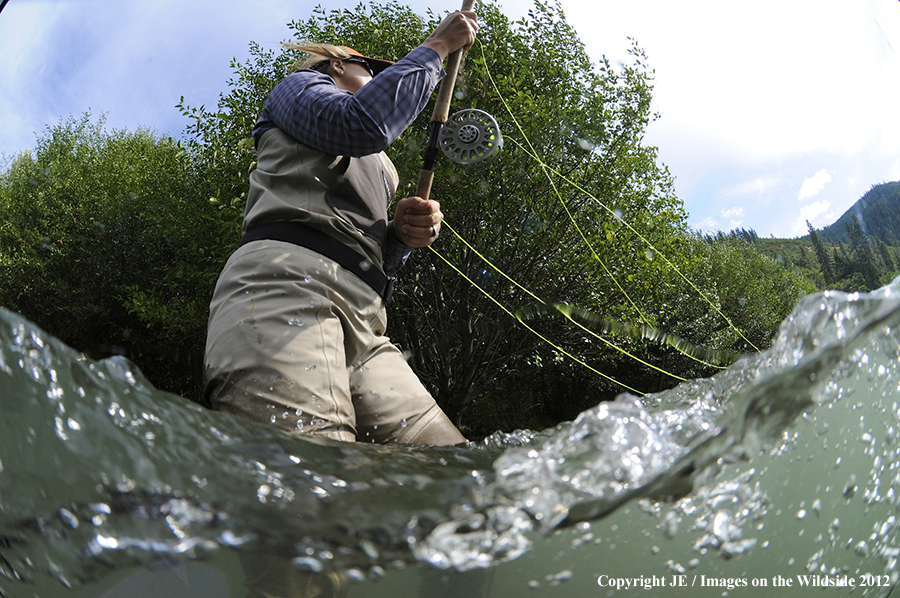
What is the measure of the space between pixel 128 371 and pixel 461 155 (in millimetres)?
497

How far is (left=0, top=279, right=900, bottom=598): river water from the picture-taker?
0.31 m

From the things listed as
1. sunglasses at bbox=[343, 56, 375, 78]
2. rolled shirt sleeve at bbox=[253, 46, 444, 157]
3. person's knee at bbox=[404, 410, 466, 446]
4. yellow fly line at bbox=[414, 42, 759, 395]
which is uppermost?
sunglasses at bbox=[343, 56, 375, 78]

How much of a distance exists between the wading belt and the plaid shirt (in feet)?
0.26

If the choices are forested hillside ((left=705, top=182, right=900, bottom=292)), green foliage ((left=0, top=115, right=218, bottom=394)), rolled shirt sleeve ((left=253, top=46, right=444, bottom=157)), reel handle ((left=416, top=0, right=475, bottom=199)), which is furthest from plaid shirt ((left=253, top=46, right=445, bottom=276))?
forested hillside ((left=705, top=182, right=900, bottom=292))

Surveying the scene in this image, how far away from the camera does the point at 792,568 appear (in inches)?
14.0

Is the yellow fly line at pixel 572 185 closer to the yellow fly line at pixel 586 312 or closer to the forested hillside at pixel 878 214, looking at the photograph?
the yellow fly line at pixel 586 312

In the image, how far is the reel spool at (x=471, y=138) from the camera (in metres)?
0.75

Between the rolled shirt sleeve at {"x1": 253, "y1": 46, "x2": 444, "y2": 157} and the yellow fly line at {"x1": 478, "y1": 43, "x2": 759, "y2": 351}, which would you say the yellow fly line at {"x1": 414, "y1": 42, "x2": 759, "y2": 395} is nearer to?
the yellow fly line at {"x1": 478, "y1": 43, "x2": 759, "y2": 351}

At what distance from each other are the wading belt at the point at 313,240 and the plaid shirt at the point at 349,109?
78 millimetres

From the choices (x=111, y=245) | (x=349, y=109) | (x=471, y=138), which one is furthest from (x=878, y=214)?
(x=111, y=245)

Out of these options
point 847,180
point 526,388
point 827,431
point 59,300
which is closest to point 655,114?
point 847,180

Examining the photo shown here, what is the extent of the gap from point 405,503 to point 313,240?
296mm

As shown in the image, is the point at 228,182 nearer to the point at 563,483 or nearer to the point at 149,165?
the point at 149,165

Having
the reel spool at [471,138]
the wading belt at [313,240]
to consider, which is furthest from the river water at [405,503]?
the reel spool at [471,138]
